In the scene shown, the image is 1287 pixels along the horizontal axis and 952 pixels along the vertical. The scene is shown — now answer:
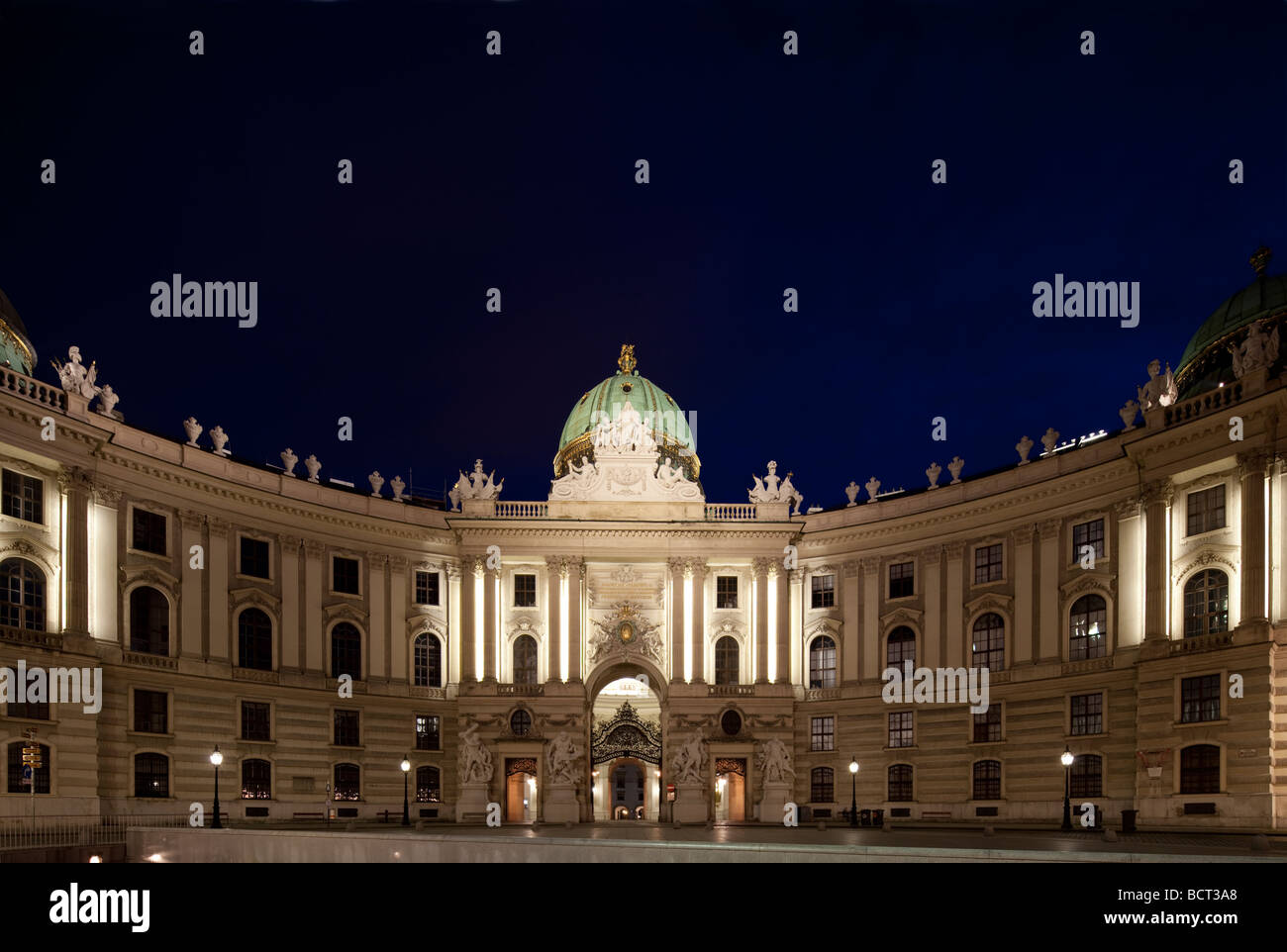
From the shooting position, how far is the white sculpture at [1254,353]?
47.4 m

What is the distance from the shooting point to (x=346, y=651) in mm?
64375

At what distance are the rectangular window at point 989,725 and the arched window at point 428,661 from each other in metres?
30.1

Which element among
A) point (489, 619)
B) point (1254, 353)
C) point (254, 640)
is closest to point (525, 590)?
point (489, 619)

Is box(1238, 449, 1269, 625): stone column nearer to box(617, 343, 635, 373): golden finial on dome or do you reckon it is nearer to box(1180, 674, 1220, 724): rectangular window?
box(1180, 674, 1220, 724): rectangular window

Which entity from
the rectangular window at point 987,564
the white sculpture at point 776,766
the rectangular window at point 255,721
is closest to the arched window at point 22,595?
the rectangular window at point 255,721

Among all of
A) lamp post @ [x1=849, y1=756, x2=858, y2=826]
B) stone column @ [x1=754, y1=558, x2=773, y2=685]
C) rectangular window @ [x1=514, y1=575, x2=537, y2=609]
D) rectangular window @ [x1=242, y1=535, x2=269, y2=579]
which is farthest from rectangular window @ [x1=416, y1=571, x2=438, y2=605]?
lamp post @ [x1=849, y1=756, x2=858, y2=826]

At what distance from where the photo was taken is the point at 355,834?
3831 cm

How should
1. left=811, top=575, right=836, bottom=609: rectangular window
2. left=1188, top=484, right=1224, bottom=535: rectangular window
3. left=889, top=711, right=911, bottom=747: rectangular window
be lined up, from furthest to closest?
left=811, top=575, right=836, bottom=609: rectangular window
left=889, top=711, right=911, bottom=747: rectangular window
left=1188, top=484, right=1224, bottom=535: rectangular window

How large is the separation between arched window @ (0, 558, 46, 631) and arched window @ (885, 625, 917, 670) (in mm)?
42220

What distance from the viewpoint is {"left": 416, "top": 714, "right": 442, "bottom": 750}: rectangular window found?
6686cm

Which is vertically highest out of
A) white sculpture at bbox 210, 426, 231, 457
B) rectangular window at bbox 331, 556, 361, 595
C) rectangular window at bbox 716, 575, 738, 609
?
white sculpture at bbox 210, 426, 231, 457
